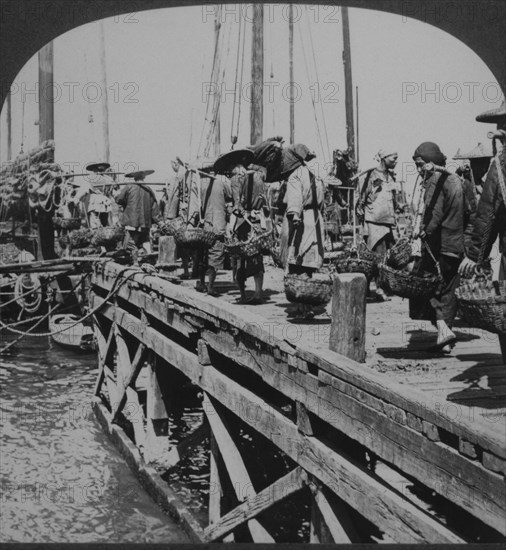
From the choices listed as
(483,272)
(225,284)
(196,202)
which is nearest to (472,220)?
(483,272)

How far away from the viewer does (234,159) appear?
1020 centimetres

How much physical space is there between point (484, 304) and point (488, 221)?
80 cm

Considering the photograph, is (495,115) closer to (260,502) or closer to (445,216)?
(445,216)

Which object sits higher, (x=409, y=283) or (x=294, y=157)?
(x=294, y=157)

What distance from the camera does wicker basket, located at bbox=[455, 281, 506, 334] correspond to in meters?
4.23

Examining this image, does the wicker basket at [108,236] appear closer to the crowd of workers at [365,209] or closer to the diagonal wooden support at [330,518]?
the crowd of workers at [365,209]

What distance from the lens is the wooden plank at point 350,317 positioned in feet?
17.0

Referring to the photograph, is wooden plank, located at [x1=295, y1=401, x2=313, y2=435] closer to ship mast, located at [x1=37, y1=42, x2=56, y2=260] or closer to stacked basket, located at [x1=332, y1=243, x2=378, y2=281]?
stacked basket, located at [x1=332, y1=243, x2=378, y2=281]

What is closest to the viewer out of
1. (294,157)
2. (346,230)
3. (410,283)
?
(410,283)

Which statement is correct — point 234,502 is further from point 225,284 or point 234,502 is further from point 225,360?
point 225,284

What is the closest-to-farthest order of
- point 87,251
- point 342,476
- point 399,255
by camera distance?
point 342,476 < point 399,255 < point 87,251

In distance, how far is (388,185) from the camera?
33.4 ft

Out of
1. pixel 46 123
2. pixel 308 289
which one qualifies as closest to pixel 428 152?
pixel 308 289

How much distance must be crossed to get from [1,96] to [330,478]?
2.95m
